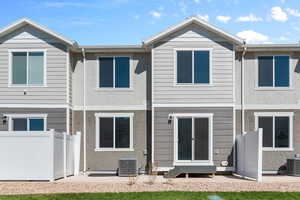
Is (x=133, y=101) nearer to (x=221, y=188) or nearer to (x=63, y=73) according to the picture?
(x=63, y=73)

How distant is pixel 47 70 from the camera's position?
21766 millimetres

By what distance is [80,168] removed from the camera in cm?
2250

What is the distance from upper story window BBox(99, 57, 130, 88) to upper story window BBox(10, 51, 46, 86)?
103 inches

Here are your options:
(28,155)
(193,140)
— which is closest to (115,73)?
(193,140)

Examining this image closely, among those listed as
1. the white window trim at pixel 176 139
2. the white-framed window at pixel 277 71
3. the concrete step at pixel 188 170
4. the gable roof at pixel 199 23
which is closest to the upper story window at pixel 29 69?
the gable roof at pixel 199 23

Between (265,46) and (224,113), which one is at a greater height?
(265,46)

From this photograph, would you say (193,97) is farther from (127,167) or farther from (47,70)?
(47,70)

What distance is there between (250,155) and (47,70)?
907cm

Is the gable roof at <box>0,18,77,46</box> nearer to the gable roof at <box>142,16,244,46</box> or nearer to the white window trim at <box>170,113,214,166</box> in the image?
the gable roof at <box>142,16,244,46</box>

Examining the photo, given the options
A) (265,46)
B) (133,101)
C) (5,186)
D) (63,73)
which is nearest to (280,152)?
(265,46)

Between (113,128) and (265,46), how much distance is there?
7394 millimetres

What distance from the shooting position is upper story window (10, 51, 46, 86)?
71.7 feet

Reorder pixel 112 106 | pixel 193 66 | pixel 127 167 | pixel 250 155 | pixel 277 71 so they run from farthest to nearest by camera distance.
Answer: pixel 112 106 → pixel 277 71 → pixel 193 66 → pixel 127 167 → pixel 250 155

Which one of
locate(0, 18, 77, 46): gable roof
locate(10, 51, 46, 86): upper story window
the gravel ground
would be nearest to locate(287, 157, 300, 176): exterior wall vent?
the gravel ground
